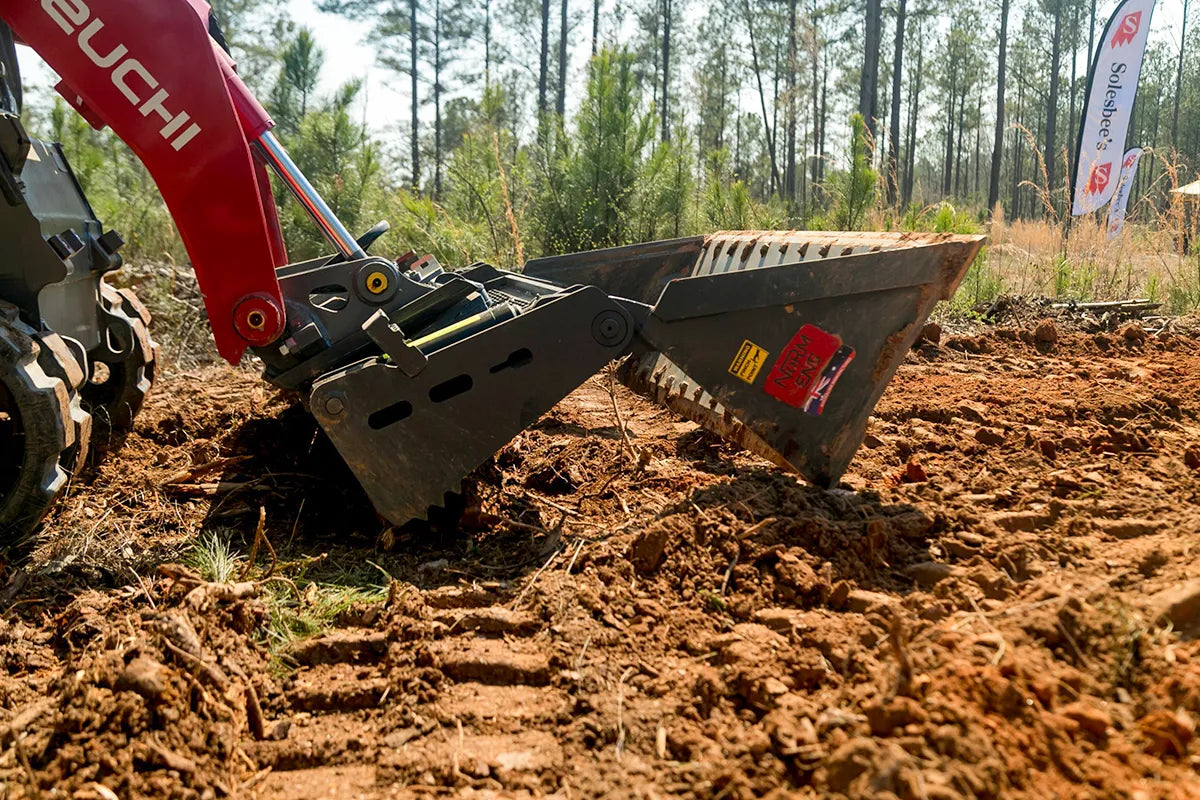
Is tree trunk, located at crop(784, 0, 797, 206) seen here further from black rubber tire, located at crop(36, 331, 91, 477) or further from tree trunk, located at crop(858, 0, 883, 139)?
black rubber tire, located at crop(36, 331, 91, 477)

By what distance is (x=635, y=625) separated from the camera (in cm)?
234

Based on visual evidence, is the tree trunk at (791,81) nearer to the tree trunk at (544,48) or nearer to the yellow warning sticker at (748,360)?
the tree trunk at (544,48)

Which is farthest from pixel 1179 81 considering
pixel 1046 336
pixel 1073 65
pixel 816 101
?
pixel 1046 336

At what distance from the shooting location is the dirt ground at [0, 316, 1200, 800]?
65.9 inches

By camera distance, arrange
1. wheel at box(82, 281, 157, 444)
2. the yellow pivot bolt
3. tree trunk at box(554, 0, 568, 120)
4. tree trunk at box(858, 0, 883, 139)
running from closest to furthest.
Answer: the yellow pivot bolt, wheel at box(82, 281, 157, 444), tree trunk at box(858, 0, 883, 139), tree trunk at box(554, 0, 568, 120)

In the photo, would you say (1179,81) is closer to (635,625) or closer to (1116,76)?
(1116,76)

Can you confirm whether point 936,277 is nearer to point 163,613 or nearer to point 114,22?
point 163,613

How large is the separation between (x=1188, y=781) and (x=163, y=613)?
2.21 metres

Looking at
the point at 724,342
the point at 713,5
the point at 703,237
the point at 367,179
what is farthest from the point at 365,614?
the point at 713,5

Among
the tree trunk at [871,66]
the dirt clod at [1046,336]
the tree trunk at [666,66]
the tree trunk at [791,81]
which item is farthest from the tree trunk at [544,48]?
the dirt clod at [1046,336]

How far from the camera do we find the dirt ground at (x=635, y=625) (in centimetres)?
167

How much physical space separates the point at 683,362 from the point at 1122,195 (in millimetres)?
10344

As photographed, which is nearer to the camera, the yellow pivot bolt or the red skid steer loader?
the red skid steer loader

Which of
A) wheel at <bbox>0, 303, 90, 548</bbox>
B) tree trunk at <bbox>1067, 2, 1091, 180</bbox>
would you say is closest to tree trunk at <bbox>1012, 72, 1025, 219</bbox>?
tree trunk at <bbox>1067, 2, 1091, 180</bbox>
